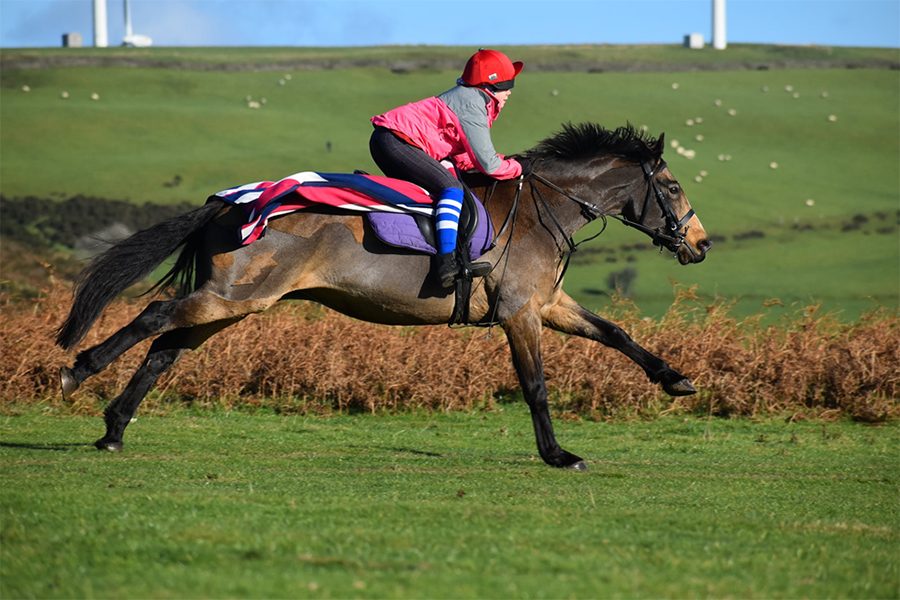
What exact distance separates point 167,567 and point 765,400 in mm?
8303

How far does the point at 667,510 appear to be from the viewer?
601 cm

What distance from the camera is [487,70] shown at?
25.1ft

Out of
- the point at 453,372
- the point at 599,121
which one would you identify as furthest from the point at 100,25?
the point at 453,372

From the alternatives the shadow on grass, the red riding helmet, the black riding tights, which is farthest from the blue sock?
the shadow on grass

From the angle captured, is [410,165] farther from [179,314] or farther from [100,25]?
[100,25]

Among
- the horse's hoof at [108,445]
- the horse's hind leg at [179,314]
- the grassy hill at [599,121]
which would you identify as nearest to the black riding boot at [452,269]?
the horse's hind leg at [179,314]

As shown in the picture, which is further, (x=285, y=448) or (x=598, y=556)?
(x=285, y=448)

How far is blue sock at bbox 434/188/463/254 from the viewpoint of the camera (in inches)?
285

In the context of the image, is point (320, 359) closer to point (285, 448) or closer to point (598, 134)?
point (285, 448)

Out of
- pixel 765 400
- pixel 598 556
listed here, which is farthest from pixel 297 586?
pixel 765 400

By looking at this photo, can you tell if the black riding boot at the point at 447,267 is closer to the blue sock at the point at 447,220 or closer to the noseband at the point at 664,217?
the blue sock at the point at 447,220

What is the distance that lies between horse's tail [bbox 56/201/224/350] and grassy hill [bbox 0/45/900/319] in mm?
19923

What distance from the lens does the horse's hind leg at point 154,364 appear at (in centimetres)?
754

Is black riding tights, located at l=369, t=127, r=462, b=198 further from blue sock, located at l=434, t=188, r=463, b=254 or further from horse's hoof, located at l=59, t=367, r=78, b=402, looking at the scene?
horse's hoof, located at l=59, t=367, r=78, b=402
